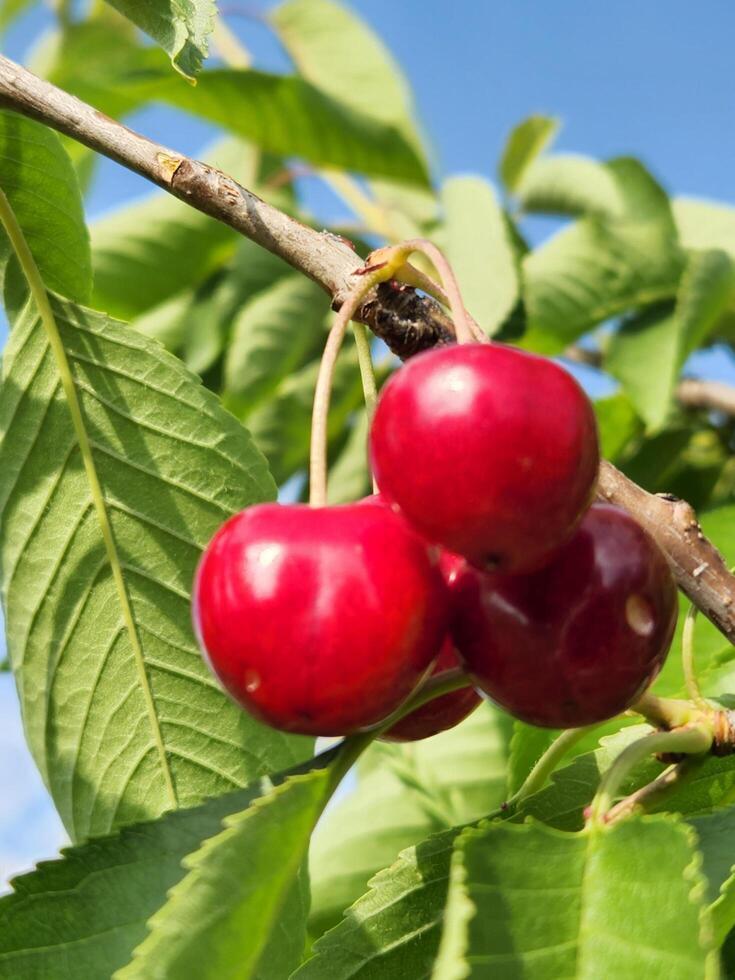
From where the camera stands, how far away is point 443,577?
3.14 ft

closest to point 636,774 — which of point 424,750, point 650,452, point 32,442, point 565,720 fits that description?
point 565,720

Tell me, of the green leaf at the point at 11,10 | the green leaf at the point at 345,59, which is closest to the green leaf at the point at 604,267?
the green leaf at the point at 345,59

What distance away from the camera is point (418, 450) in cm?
87

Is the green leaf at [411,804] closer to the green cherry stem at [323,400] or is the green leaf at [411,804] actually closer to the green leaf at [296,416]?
the green leaf at [296,416]

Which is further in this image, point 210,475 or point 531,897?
point 210,475

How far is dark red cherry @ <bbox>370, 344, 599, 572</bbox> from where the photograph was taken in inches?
33.4

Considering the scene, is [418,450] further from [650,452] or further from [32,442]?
[650,452]

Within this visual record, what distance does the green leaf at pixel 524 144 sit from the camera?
3.48 meters

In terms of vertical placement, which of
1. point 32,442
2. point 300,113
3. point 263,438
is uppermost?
point 300,113

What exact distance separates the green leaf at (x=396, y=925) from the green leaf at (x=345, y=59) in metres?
2.74

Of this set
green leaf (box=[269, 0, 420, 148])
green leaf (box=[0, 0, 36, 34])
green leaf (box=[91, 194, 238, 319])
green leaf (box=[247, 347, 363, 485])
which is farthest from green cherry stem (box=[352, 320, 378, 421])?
green leaf (box=[0, 0, 36, 34])

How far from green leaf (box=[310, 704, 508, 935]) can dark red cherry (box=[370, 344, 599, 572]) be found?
1382 millimetres

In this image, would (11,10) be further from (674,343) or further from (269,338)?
(674,343)

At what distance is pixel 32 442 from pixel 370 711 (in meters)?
0.67
